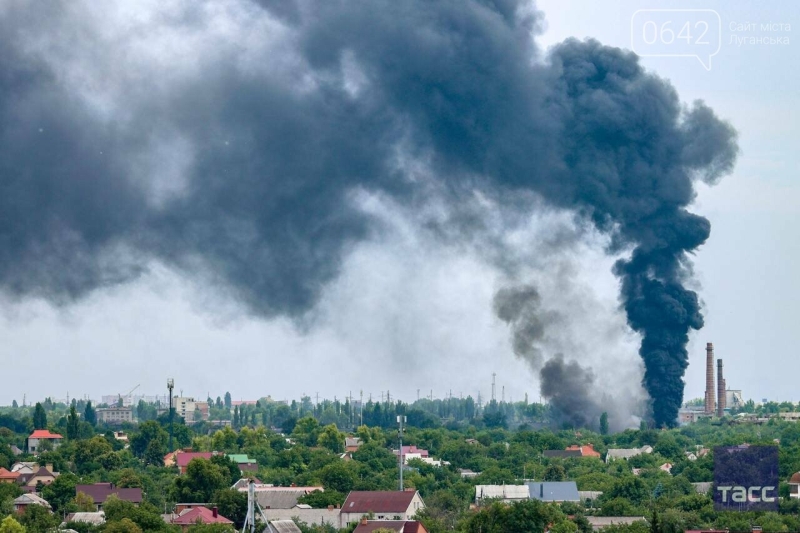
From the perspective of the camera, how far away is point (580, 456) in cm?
10600

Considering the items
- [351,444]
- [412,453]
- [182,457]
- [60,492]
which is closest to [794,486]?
[60,492]

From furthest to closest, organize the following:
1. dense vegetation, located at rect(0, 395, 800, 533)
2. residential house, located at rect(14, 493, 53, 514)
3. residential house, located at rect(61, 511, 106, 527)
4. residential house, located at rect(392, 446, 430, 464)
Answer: residential house, located at rect(392, 446, 430, 464) < residential house, located at rect(14, 493, 53, 514) < residential house, located at rect(61, 511, 106, 527) < dense vegetation, located at rect(0, 395, 800, 533)

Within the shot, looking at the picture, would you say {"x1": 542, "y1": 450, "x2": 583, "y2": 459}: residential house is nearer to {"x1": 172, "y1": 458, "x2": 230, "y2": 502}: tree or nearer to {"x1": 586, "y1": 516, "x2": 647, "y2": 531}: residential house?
{"x1": 172, "y1": 458, "x2": 230, "y2": 502}: tree

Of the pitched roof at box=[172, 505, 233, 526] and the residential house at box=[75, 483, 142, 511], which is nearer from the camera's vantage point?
the pitched roof at box=[172, 505, 233, 526]

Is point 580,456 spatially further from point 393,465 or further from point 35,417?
point 35,417

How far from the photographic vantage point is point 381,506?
68812mm

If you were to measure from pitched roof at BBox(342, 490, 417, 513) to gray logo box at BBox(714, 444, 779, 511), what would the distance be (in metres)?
13.1

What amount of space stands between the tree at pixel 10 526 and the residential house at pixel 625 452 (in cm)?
5423

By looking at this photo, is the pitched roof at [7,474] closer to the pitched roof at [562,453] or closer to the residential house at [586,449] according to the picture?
the pitched roof at [562,453]

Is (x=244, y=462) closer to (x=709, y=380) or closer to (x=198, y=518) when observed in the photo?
(x=198, y=518)

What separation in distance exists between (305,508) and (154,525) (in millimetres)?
11930

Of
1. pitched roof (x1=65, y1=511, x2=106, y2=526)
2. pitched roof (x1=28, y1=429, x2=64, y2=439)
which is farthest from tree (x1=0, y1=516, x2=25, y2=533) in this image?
pitched roof (x1=28, y1=429, x2=64, y2=439)

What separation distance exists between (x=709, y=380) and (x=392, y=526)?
374 ft

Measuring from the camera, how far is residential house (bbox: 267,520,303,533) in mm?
57094
